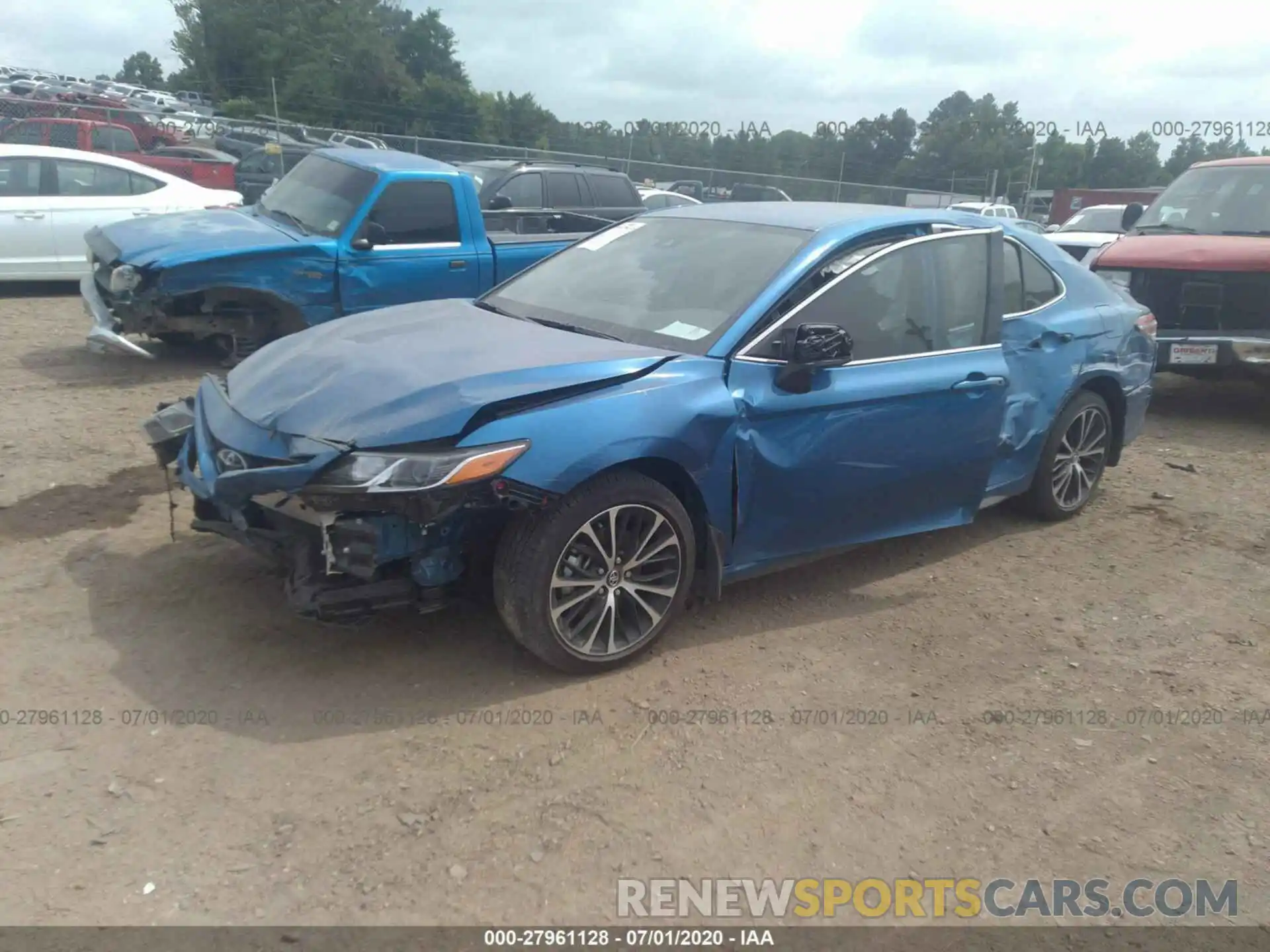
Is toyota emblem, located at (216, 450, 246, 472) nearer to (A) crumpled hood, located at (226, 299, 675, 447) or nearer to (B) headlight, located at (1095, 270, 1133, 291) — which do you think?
(A) crumpled hood, located at (226, 299, 675, 447)

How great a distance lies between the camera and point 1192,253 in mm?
8531

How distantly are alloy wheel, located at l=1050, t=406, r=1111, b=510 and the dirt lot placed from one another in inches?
27.3

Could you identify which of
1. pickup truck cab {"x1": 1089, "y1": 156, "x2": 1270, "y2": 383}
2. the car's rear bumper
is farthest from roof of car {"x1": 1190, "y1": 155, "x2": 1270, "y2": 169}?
the car's rear bumper

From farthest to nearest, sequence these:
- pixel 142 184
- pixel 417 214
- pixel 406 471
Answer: pixel 142 184
pixel 417 214
pixel 406 471

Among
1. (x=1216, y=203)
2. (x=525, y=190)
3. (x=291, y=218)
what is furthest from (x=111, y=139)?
(x=1216, y=203)

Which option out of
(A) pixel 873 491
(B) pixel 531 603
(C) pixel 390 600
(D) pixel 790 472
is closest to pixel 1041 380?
(A) pixel 873 491

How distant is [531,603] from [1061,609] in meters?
2.65

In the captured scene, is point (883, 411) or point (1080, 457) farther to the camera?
point (1080, 457)

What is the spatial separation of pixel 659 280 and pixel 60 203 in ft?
28.4

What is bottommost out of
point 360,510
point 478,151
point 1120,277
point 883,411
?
point 360,510

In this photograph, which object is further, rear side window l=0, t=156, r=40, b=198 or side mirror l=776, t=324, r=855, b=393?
rear side window l=0, t=156, r=40, b=198

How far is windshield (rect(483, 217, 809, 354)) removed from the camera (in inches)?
167

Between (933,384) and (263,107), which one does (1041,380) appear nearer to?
(933,384)

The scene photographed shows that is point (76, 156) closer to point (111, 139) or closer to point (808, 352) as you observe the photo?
point (111, 139)
